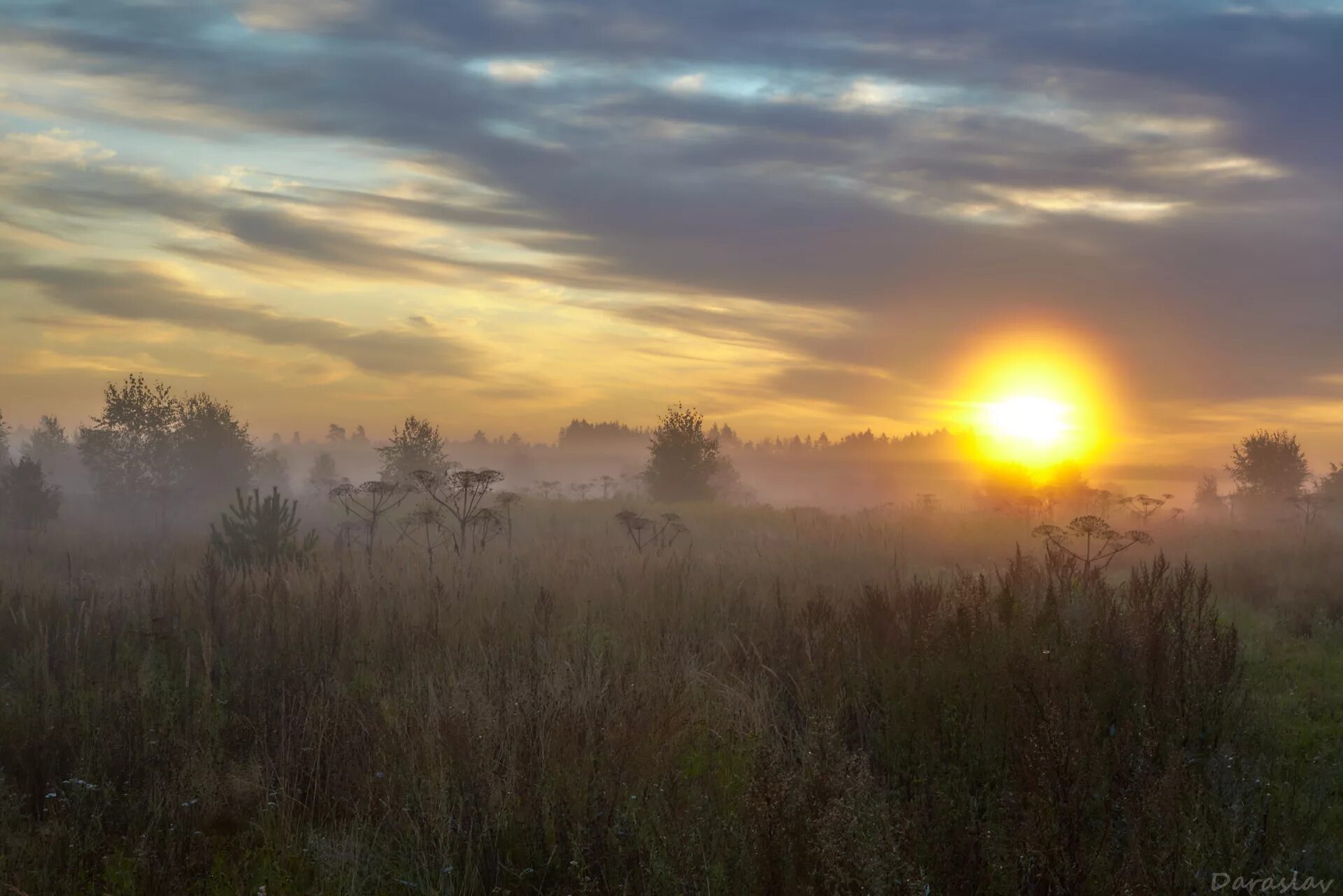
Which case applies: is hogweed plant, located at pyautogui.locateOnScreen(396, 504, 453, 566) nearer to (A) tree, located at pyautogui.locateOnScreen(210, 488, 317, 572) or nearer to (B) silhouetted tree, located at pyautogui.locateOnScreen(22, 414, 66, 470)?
(A) tree, located at pyautogui.locateOnScreen(210, 488, 317, 572)

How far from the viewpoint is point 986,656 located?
6121 millimetres

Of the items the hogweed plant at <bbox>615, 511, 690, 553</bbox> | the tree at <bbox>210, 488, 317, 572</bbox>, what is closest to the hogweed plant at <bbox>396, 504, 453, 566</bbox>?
the tree at <bbox>210, 488, 317, 572</bbox>

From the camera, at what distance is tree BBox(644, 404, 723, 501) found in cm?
3925

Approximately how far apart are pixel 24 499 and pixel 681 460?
2413cm

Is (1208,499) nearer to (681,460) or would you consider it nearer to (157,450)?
(681,460)

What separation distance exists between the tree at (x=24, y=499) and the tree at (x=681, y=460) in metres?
22.6

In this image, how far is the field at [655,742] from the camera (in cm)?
404

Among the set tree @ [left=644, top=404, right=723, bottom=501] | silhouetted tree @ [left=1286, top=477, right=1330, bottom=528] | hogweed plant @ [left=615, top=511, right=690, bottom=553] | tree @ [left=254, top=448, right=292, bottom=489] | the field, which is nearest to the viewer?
the field

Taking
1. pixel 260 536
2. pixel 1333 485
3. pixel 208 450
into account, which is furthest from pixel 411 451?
pixel 1333 485

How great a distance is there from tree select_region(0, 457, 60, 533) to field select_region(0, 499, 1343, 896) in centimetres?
2574

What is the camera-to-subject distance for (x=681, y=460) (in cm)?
3928

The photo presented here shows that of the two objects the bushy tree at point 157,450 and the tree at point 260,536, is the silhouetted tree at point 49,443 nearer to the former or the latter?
the bushy tree at point 157,450

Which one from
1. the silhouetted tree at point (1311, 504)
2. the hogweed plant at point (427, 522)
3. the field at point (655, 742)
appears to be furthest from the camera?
the silhouetted tree at point (1311, 504)

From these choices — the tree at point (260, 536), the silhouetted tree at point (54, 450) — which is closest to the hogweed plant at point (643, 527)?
the tree at point (260, 536)
